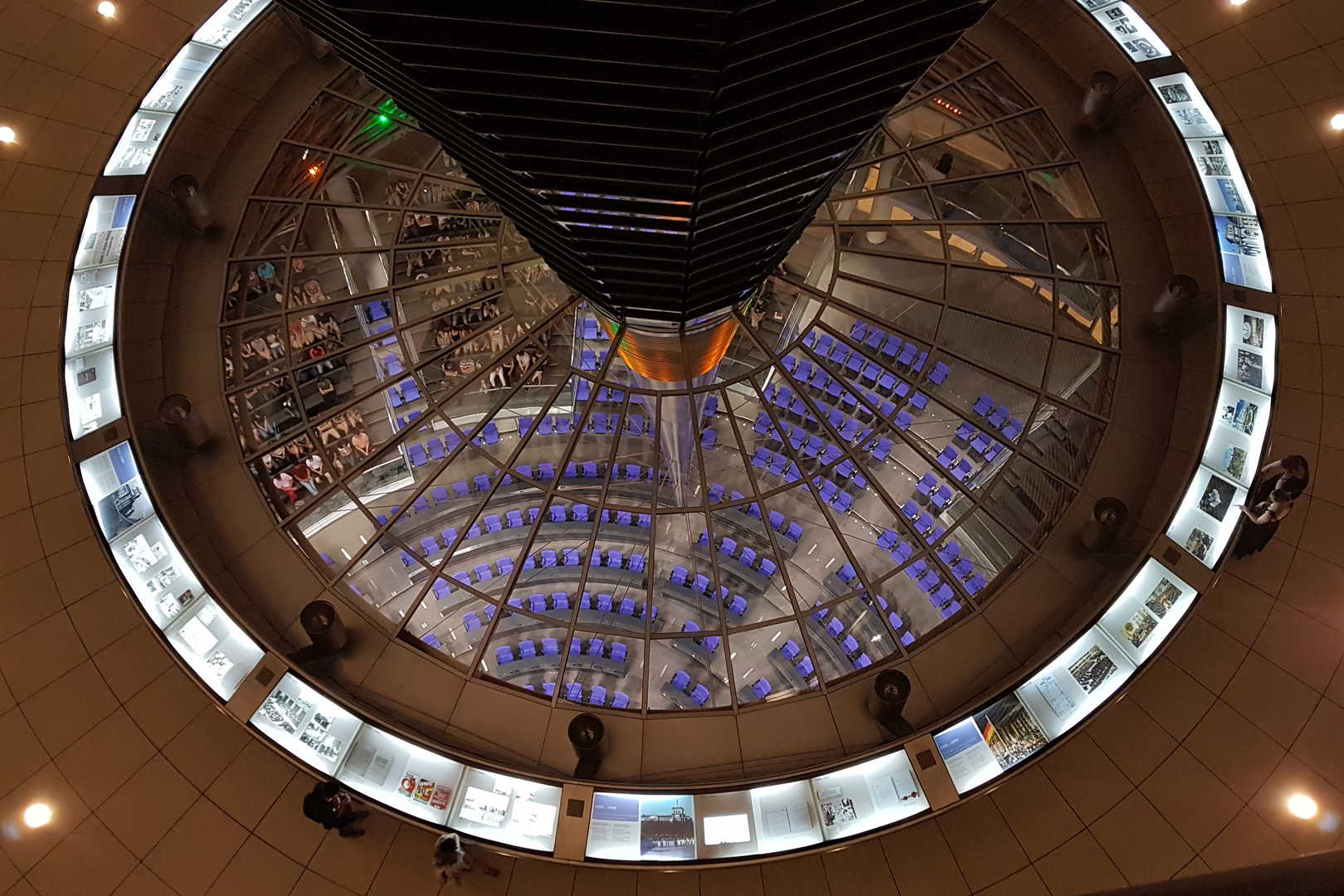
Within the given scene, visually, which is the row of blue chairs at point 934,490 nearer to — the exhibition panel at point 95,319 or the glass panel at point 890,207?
the glass panel at point 890,207

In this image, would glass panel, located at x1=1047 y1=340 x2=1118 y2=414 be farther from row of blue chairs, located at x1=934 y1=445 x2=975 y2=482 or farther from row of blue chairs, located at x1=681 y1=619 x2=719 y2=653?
row of blue chairs, located at x1=681 y1=619 x2=719 y2=653

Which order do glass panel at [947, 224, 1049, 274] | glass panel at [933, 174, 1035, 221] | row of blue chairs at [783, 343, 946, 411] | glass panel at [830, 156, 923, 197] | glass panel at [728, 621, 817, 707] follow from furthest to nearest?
row of blue chairs at [783, 343, 946, 411], glass panel at [830, 156, 923, 197], glass panel at [947, 224, 1049, 274], glass panel at [933, 174, 1035, 221], glass panel at [728, 621, 817, 707]

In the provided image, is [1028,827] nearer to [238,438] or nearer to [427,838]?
[427,838]

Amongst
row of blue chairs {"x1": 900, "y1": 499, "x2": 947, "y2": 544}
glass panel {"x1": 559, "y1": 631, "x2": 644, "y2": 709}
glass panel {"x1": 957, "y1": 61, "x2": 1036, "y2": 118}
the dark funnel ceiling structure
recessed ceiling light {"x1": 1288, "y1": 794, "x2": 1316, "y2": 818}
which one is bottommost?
recessed ceiling light {"x1": 1288, "y1": 794, "x2": 1316, "y2": 818}

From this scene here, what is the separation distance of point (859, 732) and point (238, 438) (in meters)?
16.3

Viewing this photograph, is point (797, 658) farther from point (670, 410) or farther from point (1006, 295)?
point (1006, 295)

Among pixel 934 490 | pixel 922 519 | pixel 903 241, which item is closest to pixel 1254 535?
pixel 922 519

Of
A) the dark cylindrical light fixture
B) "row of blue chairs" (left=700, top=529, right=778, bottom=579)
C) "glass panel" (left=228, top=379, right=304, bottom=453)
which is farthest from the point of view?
"row of blue chairs" (left=700, top=529, right=778, bottom=579)

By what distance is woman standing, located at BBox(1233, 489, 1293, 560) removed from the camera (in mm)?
17547

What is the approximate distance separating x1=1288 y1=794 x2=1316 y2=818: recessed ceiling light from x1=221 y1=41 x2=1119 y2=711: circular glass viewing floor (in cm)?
653

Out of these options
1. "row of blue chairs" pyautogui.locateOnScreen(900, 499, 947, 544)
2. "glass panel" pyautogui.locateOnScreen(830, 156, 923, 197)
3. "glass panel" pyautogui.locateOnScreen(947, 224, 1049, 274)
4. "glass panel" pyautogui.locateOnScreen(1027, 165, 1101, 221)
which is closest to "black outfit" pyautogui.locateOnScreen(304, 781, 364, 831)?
"row of blue chairs" pyautogui.locateOnScreen(900, 499, 947, 544)

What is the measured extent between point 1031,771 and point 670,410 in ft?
38.8

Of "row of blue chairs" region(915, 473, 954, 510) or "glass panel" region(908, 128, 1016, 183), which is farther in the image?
"row of blue chairs" region(915, 473, 954, 510)

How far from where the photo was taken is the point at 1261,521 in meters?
17.7
